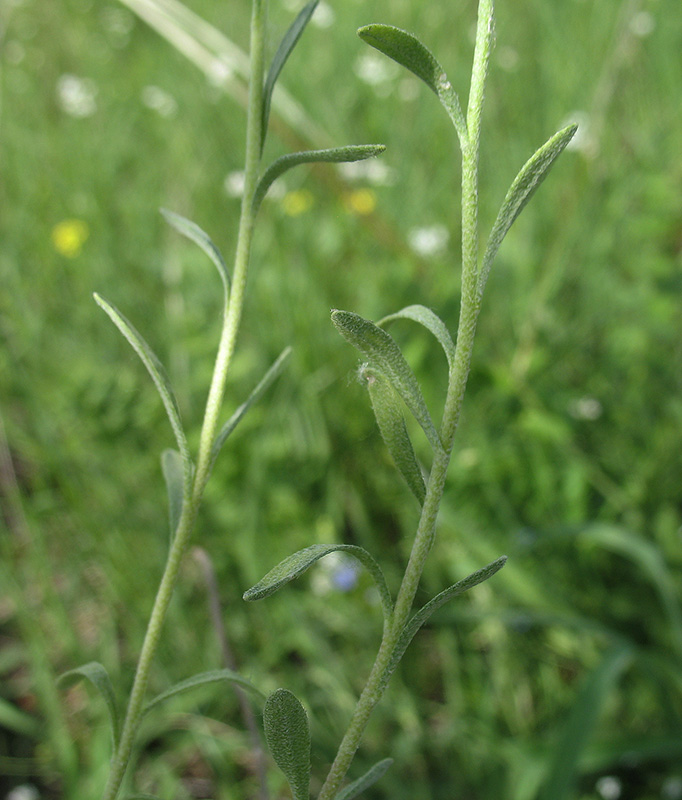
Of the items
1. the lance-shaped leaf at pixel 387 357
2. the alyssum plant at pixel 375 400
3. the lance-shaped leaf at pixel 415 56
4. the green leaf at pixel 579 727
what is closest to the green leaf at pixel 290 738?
the alyssum plant at pixel 375 400

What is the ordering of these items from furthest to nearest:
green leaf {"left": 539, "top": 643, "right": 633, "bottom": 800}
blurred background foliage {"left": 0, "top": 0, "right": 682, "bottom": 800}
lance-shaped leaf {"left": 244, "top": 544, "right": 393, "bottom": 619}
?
blurred background foliage {"left": 0, "top": 0, "right": 682, "bottom": 800} < green leaf {"left": 539, "top": 643, "right": 633, "bottom": 800} < lance-shaped leaf {"left": 244, "top": 544, "right": 393, "bottom": 619}

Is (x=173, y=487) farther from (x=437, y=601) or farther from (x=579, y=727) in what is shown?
(x=579, y=727)

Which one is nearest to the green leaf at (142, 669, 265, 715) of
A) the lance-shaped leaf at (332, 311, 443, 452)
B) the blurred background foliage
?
the lance-shaped leaf at (332, 311, 443, 452)

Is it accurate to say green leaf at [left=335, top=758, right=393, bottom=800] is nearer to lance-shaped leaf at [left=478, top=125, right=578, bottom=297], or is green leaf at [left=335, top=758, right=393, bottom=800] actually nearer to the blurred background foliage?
lance-shaped leaf at [left=478, top=125, right=578, bottom=297]

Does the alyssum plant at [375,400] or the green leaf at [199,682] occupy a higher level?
the alyssum plant at [375,400]

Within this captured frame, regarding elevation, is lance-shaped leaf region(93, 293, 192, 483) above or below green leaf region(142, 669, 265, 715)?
above

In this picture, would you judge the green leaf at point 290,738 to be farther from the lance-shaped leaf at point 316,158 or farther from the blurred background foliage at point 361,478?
the blurred background foliage at point 361,478
